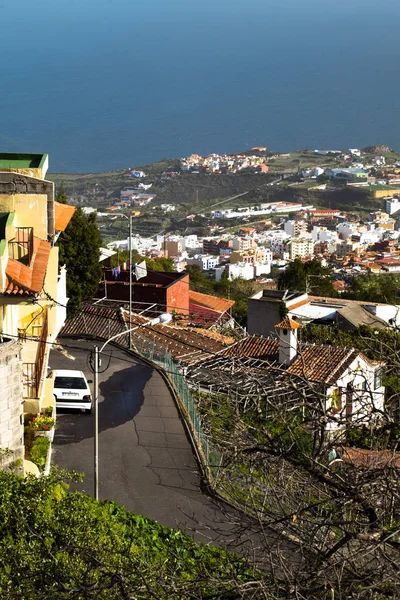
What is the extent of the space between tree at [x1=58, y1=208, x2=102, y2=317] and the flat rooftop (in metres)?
6.41

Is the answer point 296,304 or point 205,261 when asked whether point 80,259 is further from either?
point 205,261

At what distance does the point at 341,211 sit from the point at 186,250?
42.7m

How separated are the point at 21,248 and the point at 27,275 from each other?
702 millimetres

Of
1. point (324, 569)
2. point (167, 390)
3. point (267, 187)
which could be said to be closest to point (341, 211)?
point (267, 187)

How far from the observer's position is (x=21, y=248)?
31.8 ft

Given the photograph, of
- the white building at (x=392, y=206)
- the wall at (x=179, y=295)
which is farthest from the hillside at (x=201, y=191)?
the wall at (x=179, y=295)

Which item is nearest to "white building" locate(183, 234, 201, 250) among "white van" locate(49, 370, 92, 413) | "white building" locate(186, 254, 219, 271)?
"white building" locate(186, 254, 219, 271)

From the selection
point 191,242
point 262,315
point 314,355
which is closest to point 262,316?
point 262,315

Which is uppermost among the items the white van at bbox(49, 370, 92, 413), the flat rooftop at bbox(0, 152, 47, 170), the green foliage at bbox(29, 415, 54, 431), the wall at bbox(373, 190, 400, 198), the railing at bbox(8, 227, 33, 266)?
the wall at bbox(373, 190, 400, 198)

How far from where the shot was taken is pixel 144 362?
16.0m

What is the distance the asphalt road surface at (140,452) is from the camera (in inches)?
392

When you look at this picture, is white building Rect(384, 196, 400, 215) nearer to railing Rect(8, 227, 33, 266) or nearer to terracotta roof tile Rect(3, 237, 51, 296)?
railing Rect(8, 227, 33, 266)

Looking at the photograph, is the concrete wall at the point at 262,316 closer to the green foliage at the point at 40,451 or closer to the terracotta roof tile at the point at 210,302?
the terracotta roof tile at the point at 210,302

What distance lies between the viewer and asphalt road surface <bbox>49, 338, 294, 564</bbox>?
9953mm
